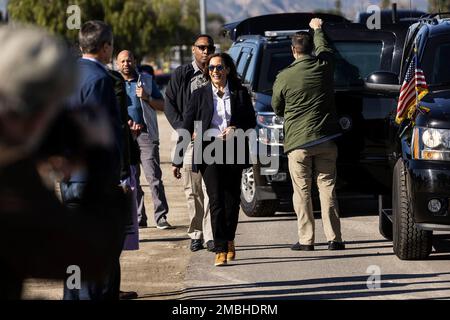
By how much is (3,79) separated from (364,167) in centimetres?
954

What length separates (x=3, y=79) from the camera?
163 cm

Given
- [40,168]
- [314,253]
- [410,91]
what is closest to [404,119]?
[410,91]

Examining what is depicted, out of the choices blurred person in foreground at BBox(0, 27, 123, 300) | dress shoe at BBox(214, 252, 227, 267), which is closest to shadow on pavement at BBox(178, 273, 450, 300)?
dress shoe at BBox(214, 252, 227, 267)

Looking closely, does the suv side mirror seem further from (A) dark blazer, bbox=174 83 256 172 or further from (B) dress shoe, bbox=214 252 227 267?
(B) dress shoe, bbox=214 252 227 267

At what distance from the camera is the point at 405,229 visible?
8430 mm

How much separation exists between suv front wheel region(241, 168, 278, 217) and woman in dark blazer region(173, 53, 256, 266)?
268 cm

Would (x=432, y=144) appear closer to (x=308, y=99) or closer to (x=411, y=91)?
(x=411, y=91)

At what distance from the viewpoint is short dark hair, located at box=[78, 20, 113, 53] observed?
19.1ft

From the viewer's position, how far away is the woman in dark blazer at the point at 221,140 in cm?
870

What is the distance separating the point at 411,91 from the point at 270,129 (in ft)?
8.55

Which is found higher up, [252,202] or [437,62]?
[437,62]

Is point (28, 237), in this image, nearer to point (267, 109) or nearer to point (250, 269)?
point (250, 269)

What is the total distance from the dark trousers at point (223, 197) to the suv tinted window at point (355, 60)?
306 centimetres

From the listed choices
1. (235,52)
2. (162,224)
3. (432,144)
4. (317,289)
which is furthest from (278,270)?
(235,52)
